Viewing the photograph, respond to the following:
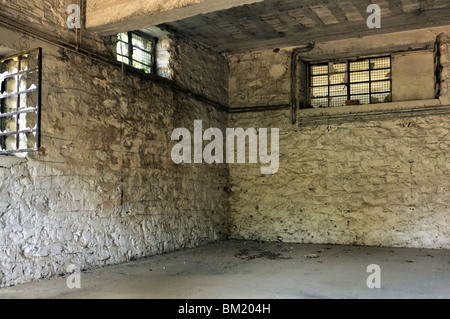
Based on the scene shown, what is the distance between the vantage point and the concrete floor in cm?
362

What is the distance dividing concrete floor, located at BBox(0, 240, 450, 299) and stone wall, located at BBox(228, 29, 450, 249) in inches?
24.5

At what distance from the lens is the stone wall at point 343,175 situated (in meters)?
6.30

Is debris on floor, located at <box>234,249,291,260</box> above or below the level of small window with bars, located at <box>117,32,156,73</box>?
below

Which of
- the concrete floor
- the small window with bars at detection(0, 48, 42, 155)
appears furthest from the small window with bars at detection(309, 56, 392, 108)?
the small window with bars at detection(0, 48, 42, 155)

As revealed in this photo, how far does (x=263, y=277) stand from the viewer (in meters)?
4.32

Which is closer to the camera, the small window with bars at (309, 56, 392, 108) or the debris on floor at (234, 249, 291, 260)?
the debris on floor at (234, 249, 291, 260)

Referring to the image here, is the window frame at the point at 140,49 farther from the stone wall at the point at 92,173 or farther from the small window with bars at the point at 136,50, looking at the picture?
the stone wall at the point at 92,173

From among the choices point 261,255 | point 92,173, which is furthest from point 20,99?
point 261,255

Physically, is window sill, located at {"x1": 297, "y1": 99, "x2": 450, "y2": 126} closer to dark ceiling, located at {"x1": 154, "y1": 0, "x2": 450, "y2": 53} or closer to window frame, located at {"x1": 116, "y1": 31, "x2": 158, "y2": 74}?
dark ceiling, located at {"x1": 154, "y1": 0, "x2": 450, "y2": 53}

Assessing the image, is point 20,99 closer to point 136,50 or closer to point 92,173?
point 92,173

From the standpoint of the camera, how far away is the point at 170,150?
6.11m

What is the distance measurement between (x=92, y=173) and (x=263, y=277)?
7.62ft

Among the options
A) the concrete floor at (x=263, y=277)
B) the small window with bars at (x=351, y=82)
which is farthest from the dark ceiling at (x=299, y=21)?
the concrete floor at (x=263, y=277)
